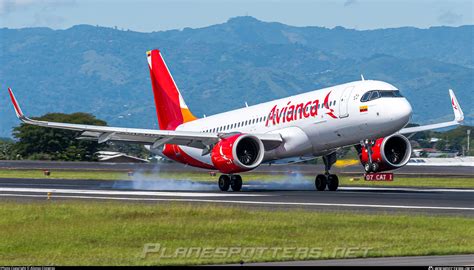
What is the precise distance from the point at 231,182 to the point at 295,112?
4.72 metres

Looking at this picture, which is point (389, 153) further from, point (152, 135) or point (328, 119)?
point (152, 135)

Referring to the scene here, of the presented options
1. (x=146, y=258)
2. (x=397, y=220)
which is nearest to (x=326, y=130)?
(x=397, y=220)

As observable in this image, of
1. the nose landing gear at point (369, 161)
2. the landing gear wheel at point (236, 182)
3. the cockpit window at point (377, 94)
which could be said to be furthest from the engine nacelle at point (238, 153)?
the cockpit window at point (377, 94)

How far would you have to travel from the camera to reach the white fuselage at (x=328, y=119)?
49344 millimetres

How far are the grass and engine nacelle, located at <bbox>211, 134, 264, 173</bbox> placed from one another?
13.7 meters

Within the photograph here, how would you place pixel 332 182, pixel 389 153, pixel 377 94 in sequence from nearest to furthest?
pixel 377 94
pixel 389 153
pixel 332 182

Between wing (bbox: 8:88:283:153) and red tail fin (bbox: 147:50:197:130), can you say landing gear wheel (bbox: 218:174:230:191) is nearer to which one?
wing (bbox: 8:88:283:153)

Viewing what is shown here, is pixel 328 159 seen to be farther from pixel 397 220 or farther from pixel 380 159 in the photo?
pixel 397 220

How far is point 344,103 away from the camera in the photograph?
167ft

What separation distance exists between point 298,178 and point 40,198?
29.3 m

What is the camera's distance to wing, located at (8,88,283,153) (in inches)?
2105

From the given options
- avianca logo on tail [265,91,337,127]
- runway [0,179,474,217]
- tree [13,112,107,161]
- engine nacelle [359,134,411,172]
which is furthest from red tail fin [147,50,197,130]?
tree [13,112,107,161]

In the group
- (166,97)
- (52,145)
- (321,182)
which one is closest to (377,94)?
(321,182)

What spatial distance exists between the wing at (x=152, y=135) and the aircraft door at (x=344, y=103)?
387 cm
